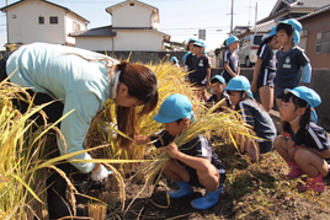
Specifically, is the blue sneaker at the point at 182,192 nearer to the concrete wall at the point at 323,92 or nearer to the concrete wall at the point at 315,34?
the concrete wall at the point at 323,92

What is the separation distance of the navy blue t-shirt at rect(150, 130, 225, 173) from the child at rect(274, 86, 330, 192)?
653 millimetres

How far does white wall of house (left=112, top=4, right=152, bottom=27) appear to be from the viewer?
25.2m

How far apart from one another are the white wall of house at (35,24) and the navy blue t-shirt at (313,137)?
91.2 feet

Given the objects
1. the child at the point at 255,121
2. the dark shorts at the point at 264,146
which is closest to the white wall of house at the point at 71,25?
the child at the point at 255,121

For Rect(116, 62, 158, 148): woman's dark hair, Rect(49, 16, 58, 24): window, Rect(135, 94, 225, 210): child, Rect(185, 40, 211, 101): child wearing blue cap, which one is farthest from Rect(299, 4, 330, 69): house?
Rect(49, 16, 58, 24): window

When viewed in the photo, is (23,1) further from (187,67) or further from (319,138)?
(319,138)

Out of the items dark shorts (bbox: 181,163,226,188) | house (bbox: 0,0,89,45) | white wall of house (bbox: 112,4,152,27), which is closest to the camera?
dark shorts (bbox: 181,163,226,188)

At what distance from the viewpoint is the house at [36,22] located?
2602 centimetres

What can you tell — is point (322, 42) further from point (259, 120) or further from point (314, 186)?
point (314, 186)

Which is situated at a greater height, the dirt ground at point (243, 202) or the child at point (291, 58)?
the child at point (291, 58)

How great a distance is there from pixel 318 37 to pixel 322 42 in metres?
0.48

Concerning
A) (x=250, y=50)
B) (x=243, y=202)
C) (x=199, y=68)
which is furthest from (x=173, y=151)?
(x=250, y=50)

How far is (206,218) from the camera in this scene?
1.58 m

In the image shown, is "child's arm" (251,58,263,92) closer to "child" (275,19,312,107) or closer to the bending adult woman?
"child" (275,19,312,107)
